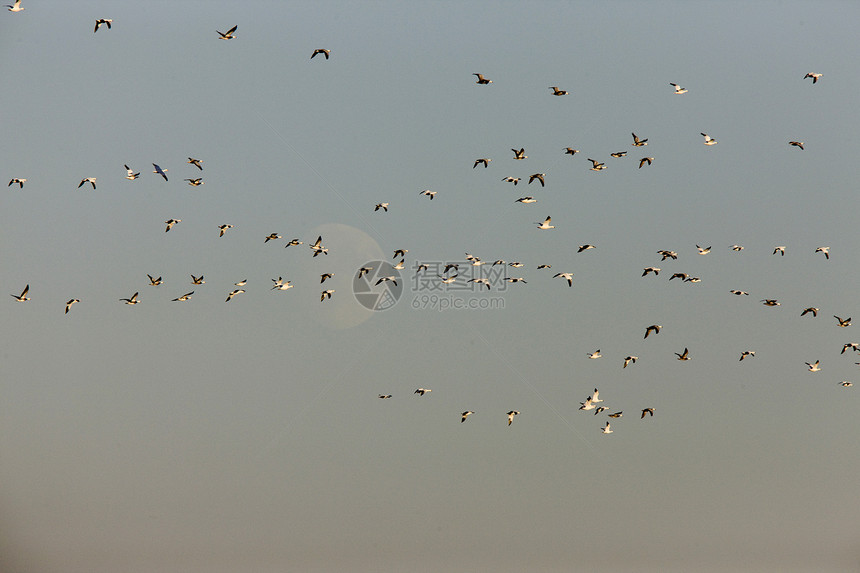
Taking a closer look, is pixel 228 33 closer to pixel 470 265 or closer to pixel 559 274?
pixel 470 265

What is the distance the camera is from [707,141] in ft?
172

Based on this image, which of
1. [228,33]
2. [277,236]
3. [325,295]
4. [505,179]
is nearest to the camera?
[228,33]

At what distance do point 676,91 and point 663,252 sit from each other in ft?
33.2

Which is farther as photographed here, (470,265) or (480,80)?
(470,265)

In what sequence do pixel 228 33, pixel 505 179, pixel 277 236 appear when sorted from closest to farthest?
1. pixel 228 33
2. pixel 505 179
3. pixel 277 236

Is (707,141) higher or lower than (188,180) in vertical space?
higher

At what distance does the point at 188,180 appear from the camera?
53.2 meters

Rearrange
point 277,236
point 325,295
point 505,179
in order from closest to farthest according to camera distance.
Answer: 1. point 505,179
2. point 277,236
3. point 325,295

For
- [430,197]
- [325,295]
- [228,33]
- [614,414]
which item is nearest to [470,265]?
[430,197]

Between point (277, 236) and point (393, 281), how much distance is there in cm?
1113

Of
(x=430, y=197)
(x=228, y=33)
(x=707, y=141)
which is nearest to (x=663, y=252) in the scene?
(x=707, y=141)

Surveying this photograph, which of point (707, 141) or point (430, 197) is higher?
point (707, 141)

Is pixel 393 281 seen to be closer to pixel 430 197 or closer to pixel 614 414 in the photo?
pixel 430 197

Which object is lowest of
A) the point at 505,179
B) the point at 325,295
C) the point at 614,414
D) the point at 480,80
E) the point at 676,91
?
the point at 614,414
